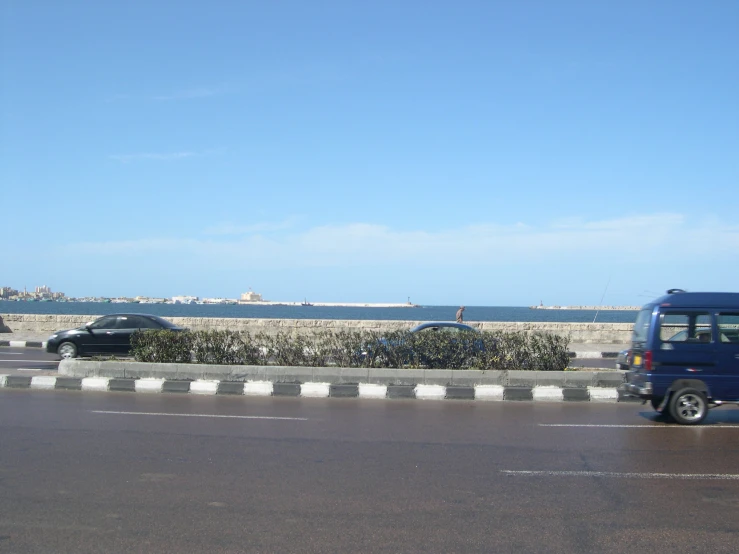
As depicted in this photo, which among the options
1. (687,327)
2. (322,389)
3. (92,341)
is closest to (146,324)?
(92,341)

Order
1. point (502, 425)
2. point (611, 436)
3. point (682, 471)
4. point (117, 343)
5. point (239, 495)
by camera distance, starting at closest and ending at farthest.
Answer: point (239, 495)
point (682, 471)
point (611, 436)
point (502, 425)
point (117, 343)

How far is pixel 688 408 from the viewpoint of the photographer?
406 inches

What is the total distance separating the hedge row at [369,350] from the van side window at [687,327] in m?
3.72

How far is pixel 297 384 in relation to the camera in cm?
1324

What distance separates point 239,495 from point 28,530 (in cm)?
175

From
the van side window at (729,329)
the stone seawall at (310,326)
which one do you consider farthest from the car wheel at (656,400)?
the stone seawall at (310,326)

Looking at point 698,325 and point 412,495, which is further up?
point 698,325

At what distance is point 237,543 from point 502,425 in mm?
5800

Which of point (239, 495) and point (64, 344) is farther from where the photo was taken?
point (64, 344)

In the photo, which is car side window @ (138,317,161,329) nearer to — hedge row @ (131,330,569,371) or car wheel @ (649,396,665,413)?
hedge row @ (131,330,569,371)

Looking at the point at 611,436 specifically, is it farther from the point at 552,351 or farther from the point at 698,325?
the point at 552,351

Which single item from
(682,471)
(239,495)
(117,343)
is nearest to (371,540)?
(239,495)

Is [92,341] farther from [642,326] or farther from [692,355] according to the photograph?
[692,355]

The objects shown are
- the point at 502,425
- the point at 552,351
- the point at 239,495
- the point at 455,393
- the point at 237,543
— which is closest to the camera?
the point at 237,543
